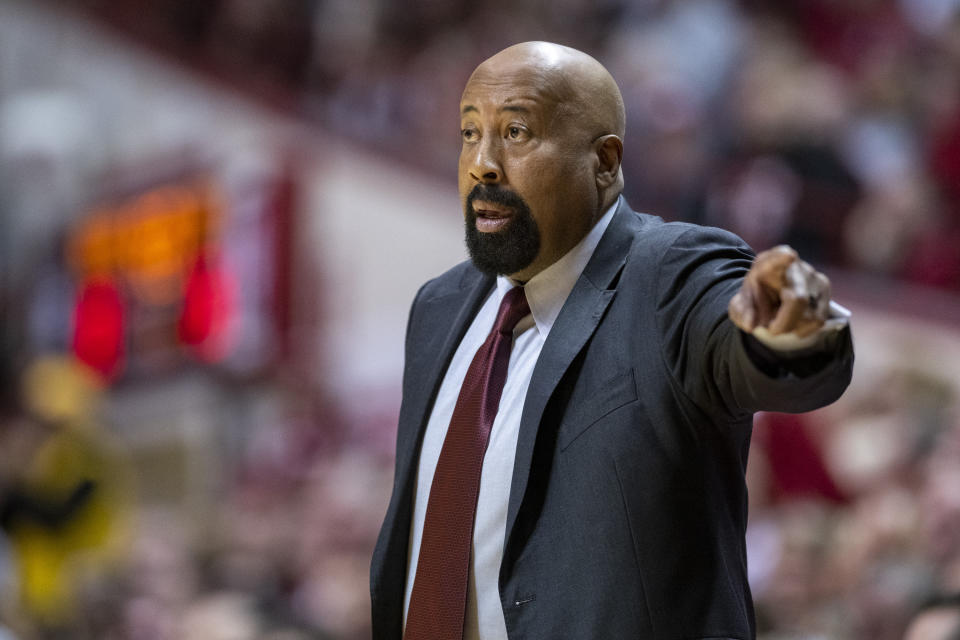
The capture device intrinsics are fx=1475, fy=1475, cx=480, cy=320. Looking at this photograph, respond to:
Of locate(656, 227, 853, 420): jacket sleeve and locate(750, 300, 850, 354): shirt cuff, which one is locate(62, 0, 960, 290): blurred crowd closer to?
locate(656, 227, 853, 420): jacket sleeve

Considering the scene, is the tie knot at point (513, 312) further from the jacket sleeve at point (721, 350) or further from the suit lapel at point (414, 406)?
the jacket sleeve at point (721, 350)

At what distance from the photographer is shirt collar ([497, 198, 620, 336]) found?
218 cm

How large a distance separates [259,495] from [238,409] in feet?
4.70

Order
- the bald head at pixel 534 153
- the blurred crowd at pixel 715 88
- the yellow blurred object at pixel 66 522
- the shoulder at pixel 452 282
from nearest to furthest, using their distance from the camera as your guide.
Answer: the bald head at pixel 534 153, the shoulder at pixel 452 282, the blurred crowd at pixel 715 88, the yellow blurred object at pixel 66 522

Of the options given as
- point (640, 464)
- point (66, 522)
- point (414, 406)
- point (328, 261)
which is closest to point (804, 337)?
point (640, 464)

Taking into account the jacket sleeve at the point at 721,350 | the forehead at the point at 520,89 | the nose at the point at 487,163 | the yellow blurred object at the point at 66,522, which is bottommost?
the yellow blurred object at the point at 66,522

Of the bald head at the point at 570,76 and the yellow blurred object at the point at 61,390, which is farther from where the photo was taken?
the yellow blurred object at the point at 61,390

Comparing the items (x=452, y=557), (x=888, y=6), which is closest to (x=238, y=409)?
(x=888, y=6)

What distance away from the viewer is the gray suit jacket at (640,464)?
1915 millimetres

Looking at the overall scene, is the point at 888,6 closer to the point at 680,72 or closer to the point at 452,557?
the point at 680,72

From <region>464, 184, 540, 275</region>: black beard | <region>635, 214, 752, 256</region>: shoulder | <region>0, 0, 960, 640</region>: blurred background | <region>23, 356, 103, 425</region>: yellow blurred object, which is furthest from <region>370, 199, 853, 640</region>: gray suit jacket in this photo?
<region>23, 356, 103, 425</region>: yellow blurred object

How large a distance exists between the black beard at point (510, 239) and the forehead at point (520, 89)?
13 centimetres

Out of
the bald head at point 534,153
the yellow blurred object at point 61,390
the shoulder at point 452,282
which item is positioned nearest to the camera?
the bald head at point 534,153

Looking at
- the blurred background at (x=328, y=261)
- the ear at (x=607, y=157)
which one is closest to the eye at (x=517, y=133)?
the ear at (x=607, y=157)
